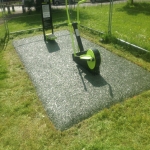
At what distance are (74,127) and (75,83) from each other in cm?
139

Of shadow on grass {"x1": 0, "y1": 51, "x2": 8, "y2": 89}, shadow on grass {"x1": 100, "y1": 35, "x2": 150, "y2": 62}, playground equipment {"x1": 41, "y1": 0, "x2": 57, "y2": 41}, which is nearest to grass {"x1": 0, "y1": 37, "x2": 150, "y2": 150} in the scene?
shadow on grass {"x1": 0, "y1": 51, "x2": 8, "y2": 89}

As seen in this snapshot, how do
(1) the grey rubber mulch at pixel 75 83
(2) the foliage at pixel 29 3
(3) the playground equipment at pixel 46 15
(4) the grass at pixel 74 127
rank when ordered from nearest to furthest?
(4) the grass at pixel 74 127
(1) the grey rubber mulch at pixel 75 83
(3) the playground equipment at pixel 46 15
(2) the foliage at pixel 29 3

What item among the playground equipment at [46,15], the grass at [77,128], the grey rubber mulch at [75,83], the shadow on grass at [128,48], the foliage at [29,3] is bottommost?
the grass at [77,128]

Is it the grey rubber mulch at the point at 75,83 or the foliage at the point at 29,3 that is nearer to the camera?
the grey rubber mulch at the point at 75,83

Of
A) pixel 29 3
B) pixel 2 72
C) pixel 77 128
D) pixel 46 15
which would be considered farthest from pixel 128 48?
pixel 29 3

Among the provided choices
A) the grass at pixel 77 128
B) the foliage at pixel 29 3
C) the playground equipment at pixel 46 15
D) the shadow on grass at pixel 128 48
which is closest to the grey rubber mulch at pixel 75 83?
the grass at pixel 77 128

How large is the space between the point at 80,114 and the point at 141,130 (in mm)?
1076

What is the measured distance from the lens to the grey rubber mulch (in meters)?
3.51

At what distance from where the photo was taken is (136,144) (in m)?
2.79

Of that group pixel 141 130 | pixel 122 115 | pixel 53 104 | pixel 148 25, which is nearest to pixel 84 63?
pixel 53 104

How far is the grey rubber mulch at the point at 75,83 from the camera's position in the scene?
3.51 metres

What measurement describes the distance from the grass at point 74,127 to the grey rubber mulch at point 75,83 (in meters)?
0.18

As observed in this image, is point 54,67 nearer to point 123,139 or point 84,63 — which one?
point 84,63

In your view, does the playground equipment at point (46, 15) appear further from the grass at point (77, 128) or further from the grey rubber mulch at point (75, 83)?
the grass at point (77, 128)
